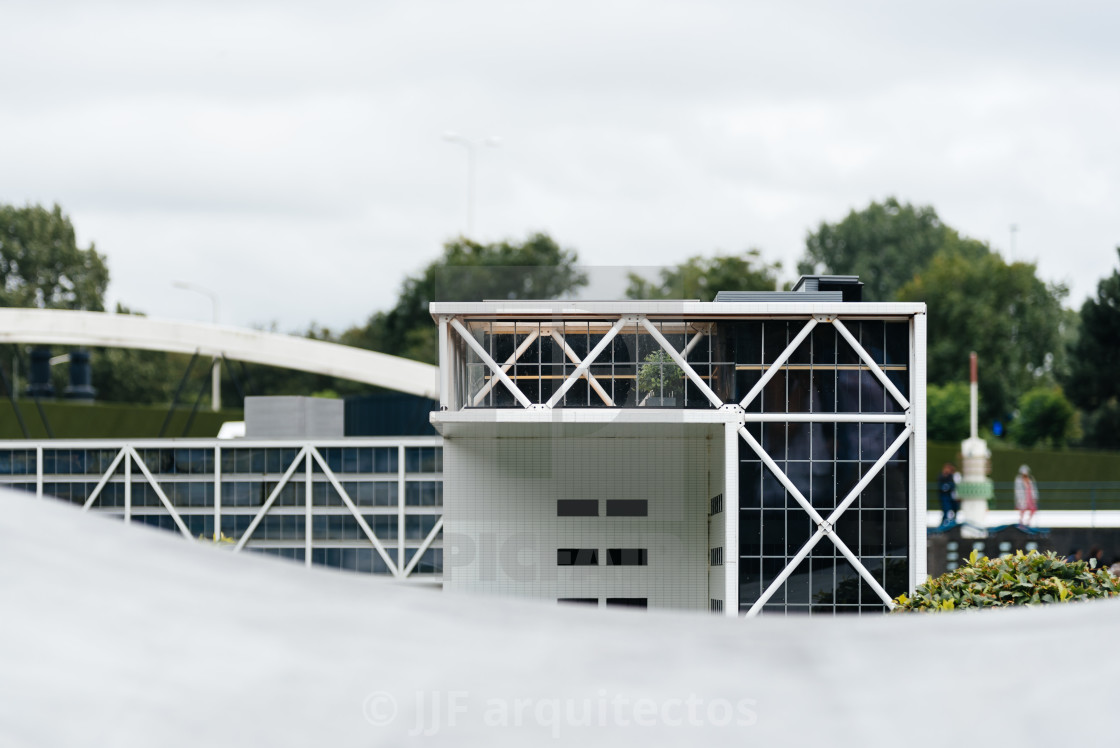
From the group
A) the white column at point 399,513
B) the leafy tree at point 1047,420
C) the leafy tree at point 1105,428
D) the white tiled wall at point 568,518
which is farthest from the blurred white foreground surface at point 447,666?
Result: the leafy tree at point 1047,420

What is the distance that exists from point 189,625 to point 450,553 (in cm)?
1959

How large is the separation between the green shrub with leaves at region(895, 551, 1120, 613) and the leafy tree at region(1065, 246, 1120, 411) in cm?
4462

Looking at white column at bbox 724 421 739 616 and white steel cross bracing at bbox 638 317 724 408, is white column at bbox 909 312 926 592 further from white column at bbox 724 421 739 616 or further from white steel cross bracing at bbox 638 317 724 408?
white steel cross bracing at bbox 638 317 724 408

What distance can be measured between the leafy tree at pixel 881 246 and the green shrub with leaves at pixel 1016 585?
72020 mm

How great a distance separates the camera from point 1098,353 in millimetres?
51469

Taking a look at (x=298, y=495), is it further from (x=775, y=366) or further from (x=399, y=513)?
(x=775, y=366)

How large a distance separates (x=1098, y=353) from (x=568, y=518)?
39796mm

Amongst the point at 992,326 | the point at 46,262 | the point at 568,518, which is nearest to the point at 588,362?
the point at 568,518

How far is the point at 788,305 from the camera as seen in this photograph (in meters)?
18.8

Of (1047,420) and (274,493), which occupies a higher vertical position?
(1047,420)

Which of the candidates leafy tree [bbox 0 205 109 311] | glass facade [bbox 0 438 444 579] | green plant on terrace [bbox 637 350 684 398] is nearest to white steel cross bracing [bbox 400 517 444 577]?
glass facade [bbox 0 438 444 579]

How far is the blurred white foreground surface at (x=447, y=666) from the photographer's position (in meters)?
1.66

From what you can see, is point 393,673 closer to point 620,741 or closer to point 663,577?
point 620,741

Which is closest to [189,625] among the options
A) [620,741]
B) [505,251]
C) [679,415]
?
[620,741]
